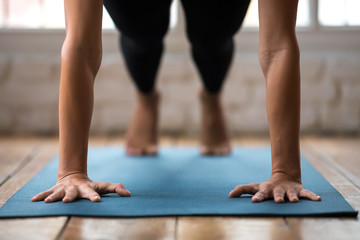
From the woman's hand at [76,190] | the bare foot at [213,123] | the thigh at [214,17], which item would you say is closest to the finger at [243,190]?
the woman's hand at [76,190]

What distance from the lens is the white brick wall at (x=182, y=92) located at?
7.97 ft

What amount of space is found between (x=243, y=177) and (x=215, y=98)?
587 mm

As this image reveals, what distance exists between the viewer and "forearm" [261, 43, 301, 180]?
1.08 meters

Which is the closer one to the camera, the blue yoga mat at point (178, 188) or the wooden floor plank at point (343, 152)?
the blue yoga mat at point (178, 188)

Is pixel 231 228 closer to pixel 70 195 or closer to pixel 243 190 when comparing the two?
pixel 243 190

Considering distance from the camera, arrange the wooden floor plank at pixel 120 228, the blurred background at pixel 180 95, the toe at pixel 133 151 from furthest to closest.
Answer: the blurred background at pixel 180 95
the toe at pixel 133 151
the wooden floor plank at pixel 120 228

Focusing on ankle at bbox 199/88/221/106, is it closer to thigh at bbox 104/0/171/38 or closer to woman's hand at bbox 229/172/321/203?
thigh at bbox 104/0/171/38

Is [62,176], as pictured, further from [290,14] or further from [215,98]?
[215,98]

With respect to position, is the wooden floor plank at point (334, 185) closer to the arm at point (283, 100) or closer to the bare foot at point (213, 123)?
the arm at point (283, 100)

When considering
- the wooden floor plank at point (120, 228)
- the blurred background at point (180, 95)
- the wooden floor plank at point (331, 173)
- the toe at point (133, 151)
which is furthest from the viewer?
the blurred background at point (180, 95)

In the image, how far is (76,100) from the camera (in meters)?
1.08

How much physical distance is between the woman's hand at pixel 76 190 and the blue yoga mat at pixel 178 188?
0.01m

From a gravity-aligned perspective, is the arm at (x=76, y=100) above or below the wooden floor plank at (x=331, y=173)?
above

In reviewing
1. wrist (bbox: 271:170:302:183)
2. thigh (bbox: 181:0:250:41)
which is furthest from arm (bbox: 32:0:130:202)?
thigh (bbox: 181:0:250:41)
